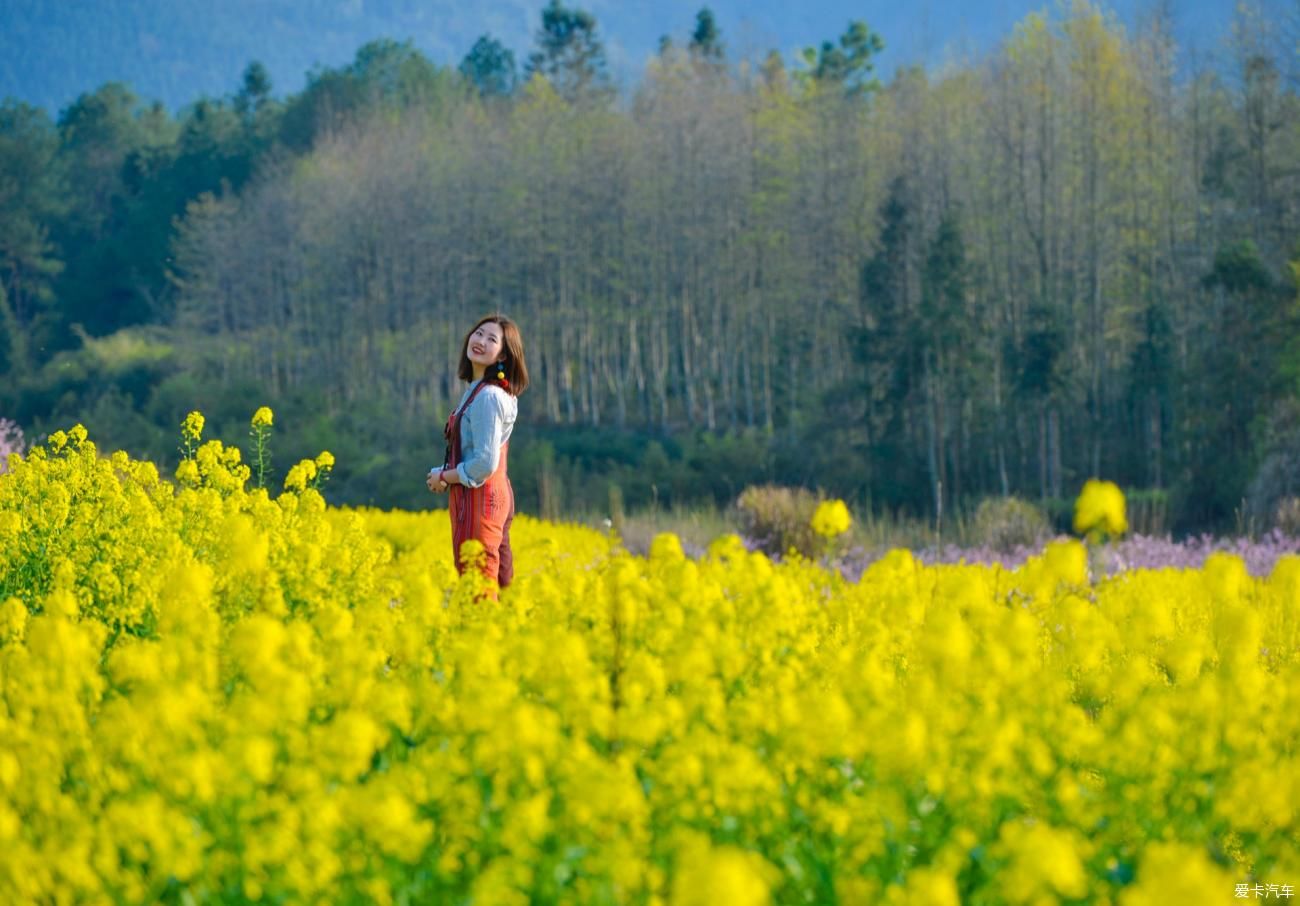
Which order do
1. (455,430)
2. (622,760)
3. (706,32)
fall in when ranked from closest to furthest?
(622,760) → (455,430) → (706,32)

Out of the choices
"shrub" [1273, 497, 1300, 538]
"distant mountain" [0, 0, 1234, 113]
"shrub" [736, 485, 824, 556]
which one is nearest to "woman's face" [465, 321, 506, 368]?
"shrub" [736, 485, 824, 556]

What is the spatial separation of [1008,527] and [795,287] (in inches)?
644

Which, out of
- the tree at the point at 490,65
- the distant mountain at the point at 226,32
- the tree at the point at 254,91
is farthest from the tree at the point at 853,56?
the distant mountain at the point at 226,32

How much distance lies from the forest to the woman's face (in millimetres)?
9887

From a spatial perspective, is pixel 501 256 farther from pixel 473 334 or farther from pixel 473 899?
pixel 473 899

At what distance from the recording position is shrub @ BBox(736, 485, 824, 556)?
12617mm

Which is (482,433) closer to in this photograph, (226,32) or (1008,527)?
(1008,527)

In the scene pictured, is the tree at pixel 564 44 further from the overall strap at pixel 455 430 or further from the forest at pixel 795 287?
the overall strap at pixel 455 430

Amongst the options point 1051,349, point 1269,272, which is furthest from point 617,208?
point 1269,272

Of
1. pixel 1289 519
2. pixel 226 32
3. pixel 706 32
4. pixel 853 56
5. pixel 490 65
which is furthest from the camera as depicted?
pixel 226 32

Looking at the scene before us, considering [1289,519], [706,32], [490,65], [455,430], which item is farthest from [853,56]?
[455,430]

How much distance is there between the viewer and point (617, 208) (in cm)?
3234

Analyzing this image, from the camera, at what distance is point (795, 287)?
95.9 feet

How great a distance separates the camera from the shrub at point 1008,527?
42.4 ft
